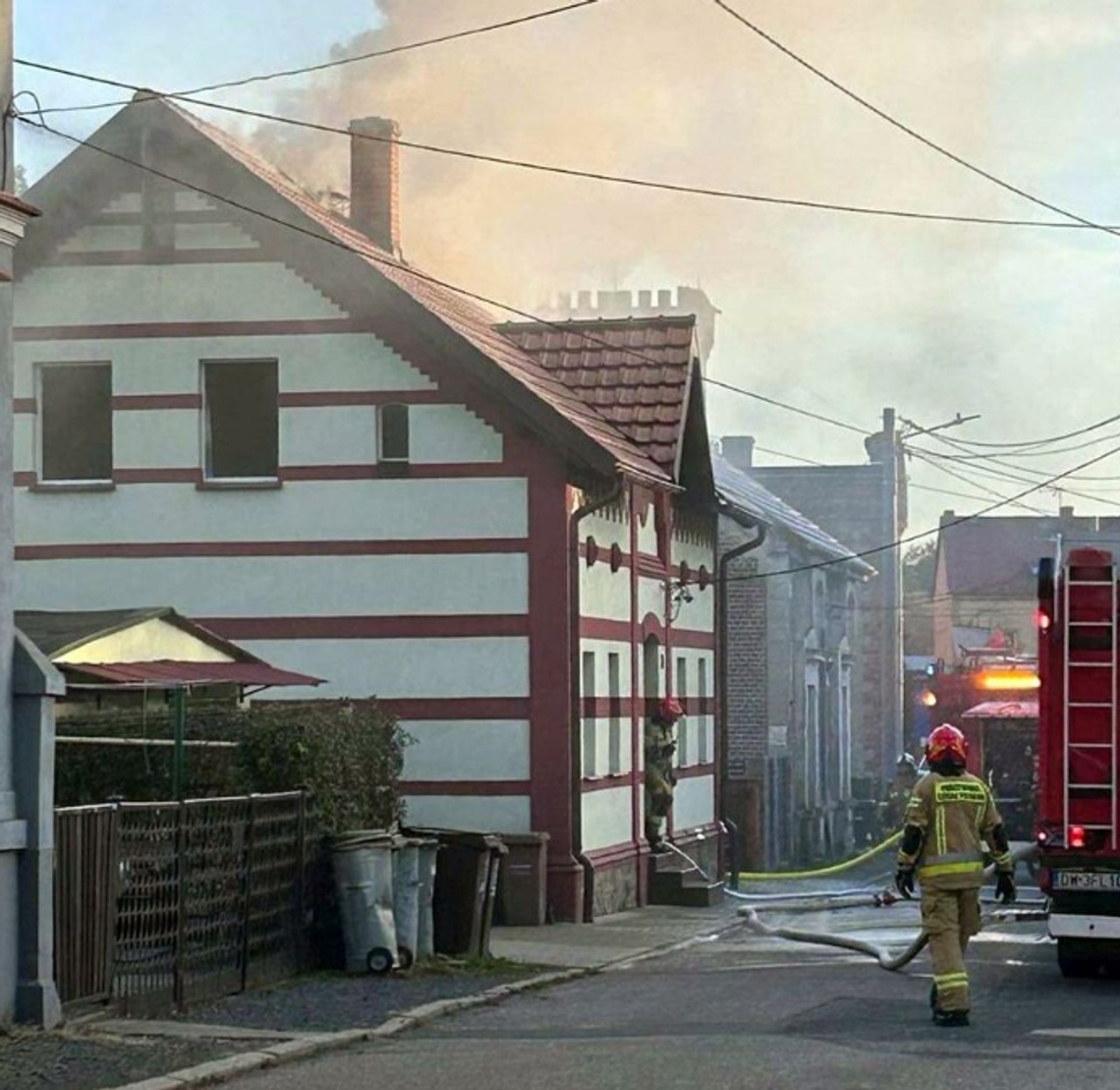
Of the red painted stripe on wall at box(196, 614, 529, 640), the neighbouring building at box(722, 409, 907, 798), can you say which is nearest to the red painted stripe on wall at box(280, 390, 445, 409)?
the red painted stripe on wall at box(196, 614, 529, 640)

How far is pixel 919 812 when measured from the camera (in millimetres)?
14305

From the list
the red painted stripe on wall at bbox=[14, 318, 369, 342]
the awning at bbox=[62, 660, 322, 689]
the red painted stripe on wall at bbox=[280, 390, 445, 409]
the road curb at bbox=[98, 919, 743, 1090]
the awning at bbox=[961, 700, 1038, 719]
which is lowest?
the road curb at bbox=[98, 919, 743, 1090]

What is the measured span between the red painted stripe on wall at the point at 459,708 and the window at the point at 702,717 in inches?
298

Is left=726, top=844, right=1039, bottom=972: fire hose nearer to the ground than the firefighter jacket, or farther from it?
nearer to the ground

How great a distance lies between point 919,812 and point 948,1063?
2444mm

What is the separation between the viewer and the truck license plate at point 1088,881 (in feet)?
53.9

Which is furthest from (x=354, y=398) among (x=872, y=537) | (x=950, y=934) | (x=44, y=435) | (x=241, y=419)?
(x=872, y=537)

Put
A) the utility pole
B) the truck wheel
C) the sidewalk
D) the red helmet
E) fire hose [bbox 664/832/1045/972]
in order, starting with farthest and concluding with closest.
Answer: fire hose [bbox 664/832/1045/972] → the truck wheel → the red helmet → the utility pole → the sidewalk

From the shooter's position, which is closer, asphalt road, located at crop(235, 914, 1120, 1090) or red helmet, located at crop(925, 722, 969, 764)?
asphalt road, located at crop(235, 914, 1120, 1090)

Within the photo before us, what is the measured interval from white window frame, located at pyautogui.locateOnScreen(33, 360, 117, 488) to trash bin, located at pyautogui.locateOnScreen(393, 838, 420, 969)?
8.54 meters

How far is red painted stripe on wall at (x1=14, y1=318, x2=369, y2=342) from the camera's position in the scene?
24469mm

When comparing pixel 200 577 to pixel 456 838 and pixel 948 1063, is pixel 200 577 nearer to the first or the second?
pixel 456 838

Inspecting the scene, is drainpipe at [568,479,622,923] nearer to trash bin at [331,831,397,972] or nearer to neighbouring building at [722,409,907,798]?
trash bin at [331,831,397,972]

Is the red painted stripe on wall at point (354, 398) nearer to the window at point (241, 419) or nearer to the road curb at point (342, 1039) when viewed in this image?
the window at point (241, 419)
